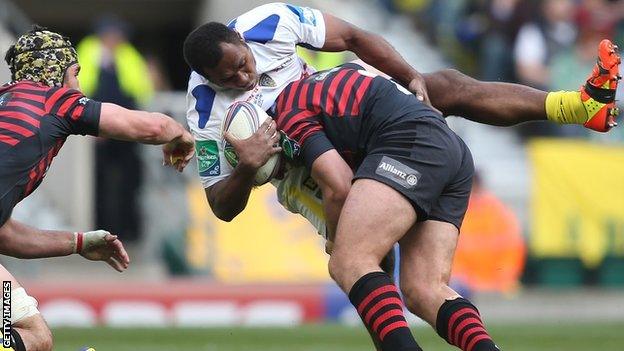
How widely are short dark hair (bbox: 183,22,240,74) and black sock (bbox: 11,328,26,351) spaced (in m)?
1.55

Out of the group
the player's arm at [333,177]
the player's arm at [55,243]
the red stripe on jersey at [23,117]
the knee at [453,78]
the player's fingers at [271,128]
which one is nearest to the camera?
the red stripe on jersey at [23,117]

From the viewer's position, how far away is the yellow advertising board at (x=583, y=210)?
1598 centimetres

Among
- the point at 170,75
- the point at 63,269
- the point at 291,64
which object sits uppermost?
the point at 170,75

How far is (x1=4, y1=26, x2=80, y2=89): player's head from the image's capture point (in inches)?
299

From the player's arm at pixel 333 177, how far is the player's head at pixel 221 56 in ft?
2.03

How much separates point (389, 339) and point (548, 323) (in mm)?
7709

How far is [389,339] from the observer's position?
708 cm

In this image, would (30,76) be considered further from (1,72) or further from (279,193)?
(1,72)

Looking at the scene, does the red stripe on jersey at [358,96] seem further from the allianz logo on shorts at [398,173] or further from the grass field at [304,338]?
the grass field at [304,338]

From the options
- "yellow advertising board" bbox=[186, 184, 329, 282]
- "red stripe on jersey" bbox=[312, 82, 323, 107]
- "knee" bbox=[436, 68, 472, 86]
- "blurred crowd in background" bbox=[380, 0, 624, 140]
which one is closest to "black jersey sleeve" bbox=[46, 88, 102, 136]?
"red stripe on jersey" bbox=[312, 82, 323, 107]

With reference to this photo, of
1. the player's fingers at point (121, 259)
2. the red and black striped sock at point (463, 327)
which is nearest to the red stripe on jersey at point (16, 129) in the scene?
the player's fingers at point (121, 259)

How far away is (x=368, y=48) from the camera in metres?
8.23

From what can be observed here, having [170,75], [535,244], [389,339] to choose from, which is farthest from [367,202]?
[170,75]

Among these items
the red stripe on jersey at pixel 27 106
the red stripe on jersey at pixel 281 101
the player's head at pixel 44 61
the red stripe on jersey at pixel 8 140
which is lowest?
the red stripe on jersey at pixel 8 140
